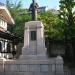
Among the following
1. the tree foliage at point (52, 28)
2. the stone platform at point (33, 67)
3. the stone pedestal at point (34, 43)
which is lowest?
the stone platform at point (33, 67)

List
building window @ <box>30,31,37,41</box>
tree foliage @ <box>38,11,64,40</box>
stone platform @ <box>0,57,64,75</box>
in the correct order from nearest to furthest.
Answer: stone platform @ <box>0,57,64,75</box>, building window @ <box>30,31,37,41</box>, tree foliage @ <box>38,11,64,40</box>

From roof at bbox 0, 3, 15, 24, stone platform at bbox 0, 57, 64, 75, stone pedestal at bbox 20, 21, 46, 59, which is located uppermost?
roof at bbox 0, 3, 15, 24

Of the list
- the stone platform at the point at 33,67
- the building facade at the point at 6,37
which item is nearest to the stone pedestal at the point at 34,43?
the stone platform at the point at 33,67

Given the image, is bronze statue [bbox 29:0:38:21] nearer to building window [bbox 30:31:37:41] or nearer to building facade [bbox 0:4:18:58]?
building window [bbox 30:31:37:41]

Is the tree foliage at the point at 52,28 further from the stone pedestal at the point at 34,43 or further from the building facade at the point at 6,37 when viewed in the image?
the stone pedestal at the point at 34,43

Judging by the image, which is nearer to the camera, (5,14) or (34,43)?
(34,43)

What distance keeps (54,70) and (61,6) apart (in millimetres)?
13457

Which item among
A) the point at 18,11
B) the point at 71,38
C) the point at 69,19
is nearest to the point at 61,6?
the point at 69,19

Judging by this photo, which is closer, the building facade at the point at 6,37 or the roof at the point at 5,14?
the building facade at the point at 6,37

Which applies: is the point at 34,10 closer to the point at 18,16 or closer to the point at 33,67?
the point at 33,67

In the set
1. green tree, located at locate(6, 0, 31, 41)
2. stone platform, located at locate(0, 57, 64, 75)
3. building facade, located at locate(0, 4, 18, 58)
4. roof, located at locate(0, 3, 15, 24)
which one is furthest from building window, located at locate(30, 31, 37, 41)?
green tree, located at locate(6, 0, 31, 41)

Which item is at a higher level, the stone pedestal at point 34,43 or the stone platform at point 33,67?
the stone pedestal at point 34,43

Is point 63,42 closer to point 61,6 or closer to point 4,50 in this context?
point 61,6

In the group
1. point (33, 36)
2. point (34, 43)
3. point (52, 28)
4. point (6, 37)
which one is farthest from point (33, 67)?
point (52, 28)
